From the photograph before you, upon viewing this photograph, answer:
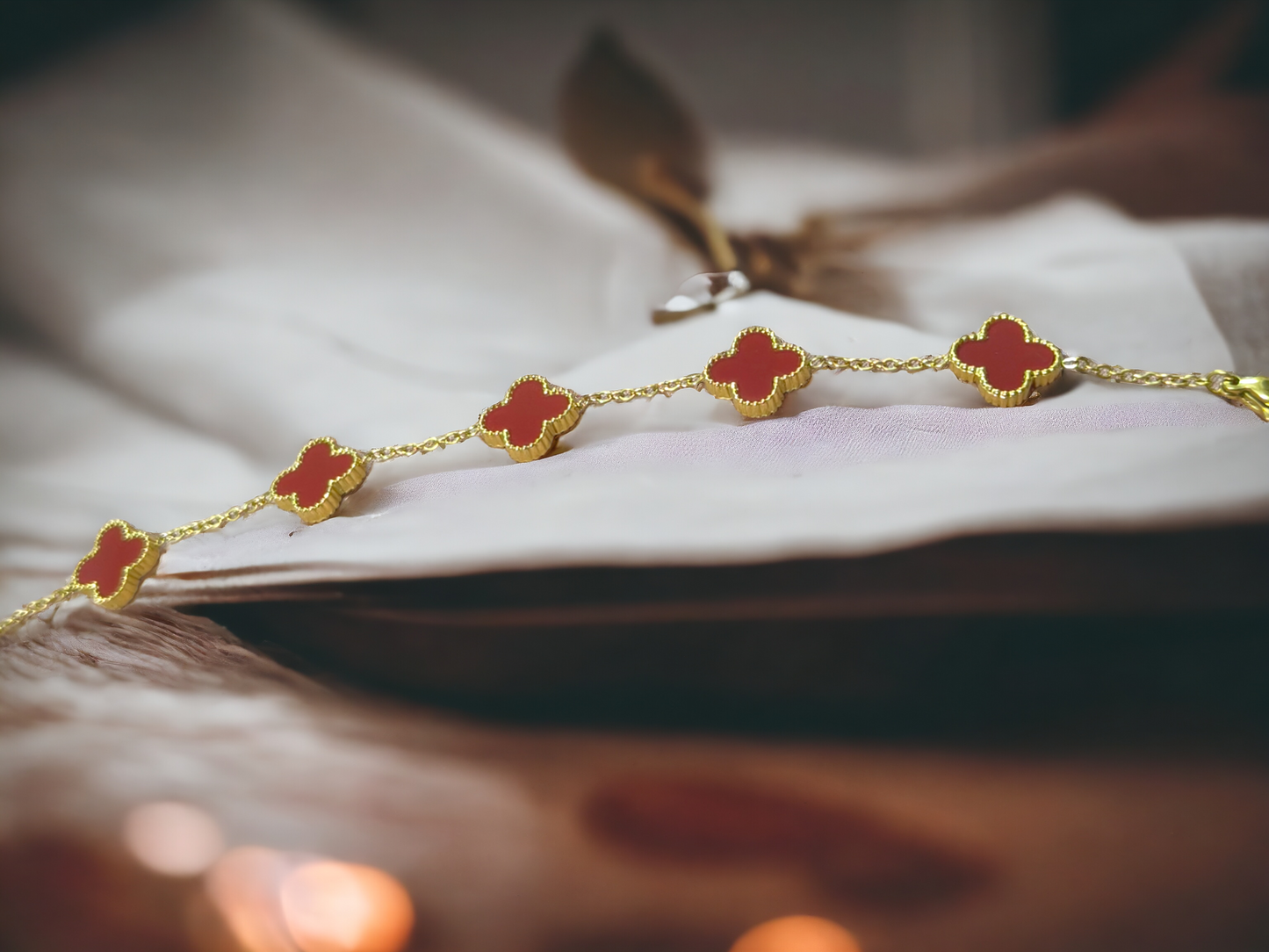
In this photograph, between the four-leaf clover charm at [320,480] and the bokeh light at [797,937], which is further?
the four-leaf clover charm at [320,480]

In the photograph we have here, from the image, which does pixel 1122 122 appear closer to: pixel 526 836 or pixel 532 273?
pixel 532 273

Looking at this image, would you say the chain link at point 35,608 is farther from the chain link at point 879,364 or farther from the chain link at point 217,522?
the chain link at point 879,364

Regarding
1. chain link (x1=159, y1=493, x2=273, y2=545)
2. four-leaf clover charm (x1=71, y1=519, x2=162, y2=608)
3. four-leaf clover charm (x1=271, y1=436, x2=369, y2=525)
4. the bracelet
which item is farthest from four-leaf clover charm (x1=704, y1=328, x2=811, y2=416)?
four-leaf clover charm (x1=71, y1=519, x2=162, y2=608)

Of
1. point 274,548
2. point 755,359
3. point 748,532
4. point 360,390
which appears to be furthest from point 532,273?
point 748,532

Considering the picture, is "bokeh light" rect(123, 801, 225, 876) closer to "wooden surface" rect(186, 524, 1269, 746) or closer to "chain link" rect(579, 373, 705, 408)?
"wooden surface" rect(186, 524, 1269, 746)

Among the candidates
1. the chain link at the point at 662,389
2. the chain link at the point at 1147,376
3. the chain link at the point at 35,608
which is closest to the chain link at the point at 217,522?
the chain link at the point at 662,389

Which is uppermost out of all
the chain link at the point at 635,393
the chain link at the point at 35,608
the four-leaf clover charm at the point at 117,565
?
the chain link at the point at 635,393

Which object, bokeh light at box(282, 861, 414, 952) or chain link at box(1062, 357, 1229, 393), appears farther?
chain link at box(1062, 357, 1229, 393)
